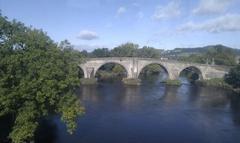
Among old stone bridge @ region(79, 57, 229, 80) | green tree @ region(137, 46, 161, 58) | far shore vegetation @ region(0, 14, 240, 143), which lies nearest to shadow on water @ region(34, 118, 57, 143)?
far shore vegetation @ region(0, 14, 240, 143)

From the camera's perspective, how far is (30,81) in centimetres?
2170

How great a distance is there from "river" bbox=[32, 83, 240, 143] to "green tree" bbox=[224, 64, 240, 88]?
17.3 feet

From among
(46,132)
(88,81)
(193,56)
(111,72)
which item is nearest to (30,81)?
(46,132)

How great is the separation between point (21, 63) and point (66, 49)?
5.36 meters

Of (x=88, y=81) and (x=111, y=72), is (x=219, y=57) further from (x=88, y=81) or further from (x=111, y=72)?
(x=88, y=81)

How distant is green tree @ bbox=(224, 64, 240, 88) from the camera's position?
61875 mm

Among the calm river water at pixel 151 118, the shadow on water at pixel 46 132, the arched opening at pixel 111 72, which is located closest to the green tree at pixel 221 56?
the arched opening at pixel 111 72

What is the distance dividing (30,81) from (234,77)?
50.0m

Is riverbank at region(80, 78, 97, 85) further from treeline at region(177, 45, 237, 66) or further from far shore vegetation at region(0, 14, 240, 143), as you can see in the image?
far shore vegetation at region(0, 14, 240, 143)

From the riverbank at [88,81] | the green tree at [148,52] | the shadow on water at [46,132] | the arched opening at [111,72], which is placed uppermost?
the green tree at [148,52]

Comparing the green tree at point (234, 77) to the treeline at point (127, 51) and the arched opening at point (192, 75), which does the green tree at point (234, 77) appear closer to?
the arched opening at point (192, 75)

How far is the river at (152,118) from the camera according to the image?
96.8 ft

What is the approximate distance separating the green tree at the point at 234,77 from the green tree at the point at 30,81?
44977mm

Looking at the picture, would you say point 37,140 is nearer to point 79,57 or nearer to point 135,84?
point 79,57
